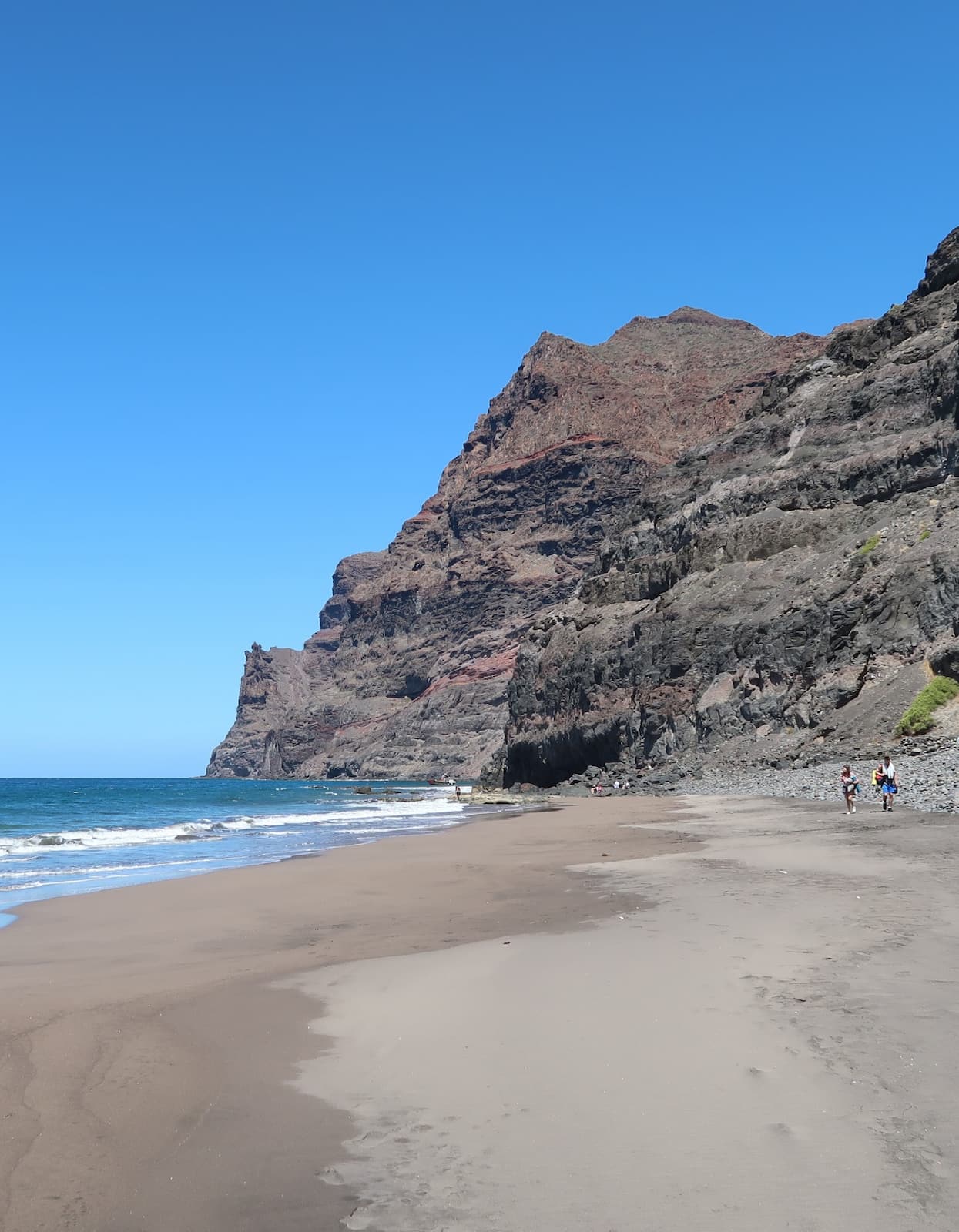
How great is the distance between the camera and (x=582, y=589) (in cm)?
8581

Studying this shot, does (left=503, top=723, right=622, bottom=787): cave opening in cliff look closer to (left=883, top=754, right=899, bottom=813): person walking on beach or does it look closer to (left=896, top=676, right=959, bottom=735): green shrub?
(left=896, top=676, right=959, bottom=735): green shrub

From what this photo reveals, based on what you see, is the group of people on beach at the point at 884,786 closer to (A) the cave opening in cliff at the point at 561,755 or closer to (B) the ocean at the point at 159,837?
(B) the ocean at the point at 159,837

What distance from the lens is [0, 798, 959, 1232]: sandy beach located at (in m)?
5.11

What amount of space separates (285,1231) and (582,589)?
8170 cm

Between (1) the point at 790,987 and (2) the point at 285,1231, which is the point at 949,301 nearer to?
(1) the point at 790,987

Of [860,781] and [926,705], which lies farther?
[926,705]

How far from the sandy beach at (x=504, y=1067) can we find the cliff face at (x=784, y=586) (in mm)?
31556

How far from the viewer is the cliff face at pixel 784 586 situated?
4697 cm

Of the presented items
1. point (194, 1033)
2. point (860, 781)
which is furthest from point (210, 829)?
point (194, 1033)

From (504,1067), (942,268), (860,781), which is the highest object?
(942,268)

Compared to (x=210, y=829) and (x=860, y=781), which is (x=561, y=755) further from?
(x=860, y=781)

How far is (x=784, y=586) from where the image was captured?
193 ft

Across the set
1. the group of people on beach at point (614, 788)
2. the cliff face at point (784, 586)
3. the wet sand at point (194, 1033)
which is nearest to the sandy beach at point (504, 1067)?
the wet sand at point (194, 1033)

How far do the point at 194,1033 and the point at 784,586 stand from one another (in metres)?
54.8
